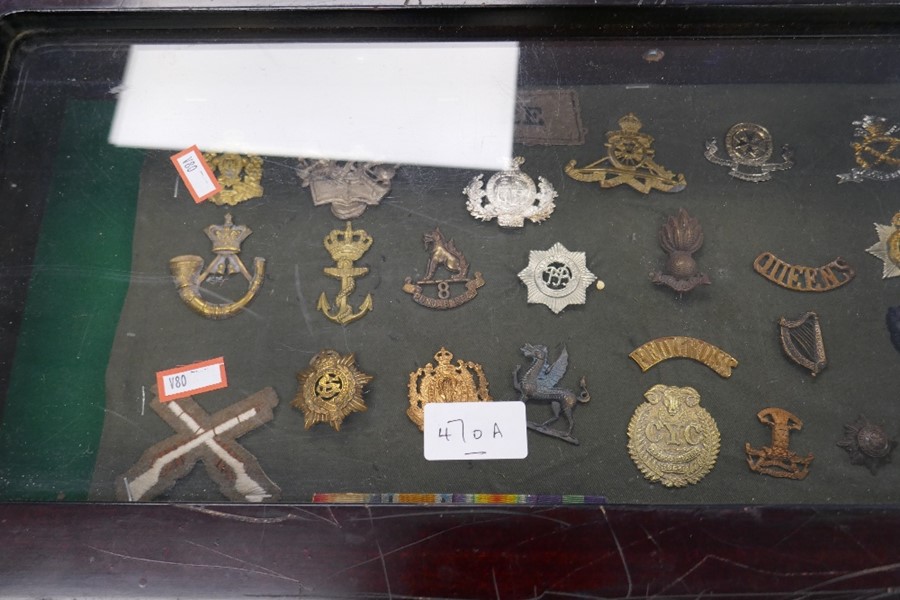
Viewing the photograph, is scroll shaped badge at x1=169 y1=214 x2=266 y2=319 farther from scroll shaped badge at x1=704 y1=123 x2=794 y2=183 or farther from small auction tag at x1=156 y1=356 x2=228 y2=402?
scroll shaped badge at x1=704 y1=123 x2=794 y2=183

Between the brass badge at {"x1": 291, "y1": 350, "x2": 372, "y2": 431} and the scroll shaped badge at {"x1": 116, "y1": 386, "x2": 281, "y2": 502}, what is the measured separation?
0.10 meters

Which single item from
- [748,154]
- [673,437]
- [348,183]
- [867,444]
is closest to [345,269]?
[348,183]

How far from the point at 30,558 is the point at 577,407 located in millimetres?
1484

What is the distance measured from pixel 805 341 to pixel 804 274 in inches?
9.0

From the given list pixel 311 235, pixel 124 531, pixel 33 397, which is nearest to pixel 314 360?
pixel 311 235

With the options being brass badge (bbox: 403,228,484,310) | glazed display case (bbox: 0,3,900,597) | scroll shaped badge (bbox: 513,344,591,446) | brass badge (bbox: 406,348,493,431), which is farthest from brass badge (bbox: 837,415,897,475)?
brass badge (bbox: 403,228,484,310)

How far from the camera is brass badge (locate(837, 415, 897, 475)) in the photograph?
2.17 metres

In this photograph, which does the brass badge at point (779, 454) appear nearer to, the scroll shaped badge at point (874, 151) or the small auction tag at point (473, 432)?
the small auction tag at point (473, 432)

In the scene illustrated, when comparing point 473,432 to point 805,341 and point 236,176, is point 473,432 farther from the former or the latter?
point 236,176

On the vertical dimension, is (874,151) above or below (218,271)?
above

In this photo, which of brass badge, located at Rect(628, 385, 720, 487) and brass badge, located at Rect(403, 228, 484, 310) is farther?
brass badge, located at Rect(403, 228, 484, 310)

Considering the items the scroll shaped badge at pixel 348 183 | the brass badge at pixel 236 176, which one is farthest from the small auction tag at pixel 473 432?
the brass badge at pixel 236 176

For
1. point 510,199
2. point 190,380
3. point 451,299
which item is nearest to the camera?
point 190,380

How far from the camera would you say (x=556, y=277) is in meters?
2.43
